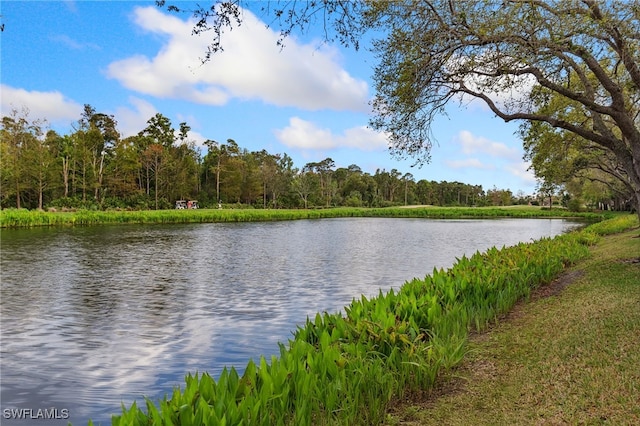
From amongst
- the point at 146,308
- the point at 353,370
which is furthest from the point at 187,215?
the point at 353,370

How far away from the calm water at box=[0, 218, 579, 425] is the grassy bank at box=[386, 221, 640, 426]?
3971 millimetres

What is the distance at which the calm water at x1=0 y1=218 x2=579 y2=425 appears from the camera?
24.3 ft

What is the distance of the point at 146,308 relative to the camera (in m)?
12.2

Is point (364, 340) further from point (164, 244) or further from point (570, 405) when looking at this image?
point (164, 244)

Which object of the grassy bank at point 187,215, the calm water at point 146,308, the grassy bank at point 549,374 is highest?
the grassy bank at point 187,215

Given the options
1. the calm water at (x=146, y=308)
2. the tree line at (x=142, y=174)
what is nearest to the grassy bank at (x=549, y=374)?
the calm water at (x=146, y=308)

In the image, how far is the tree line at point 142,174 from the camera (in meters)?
57.1

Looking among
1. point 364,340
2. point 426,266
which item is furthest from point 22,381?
point 426,266

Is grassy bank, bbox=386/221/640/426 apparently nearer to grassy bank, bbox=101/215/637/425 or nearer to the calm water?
grassy bank, bbox=101/215/637/425

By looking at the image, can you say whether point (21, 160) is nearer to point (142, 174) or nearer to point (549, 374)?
point (142, 174)

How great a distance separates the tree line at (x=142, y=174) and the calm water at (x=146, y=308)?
3614 centimetres

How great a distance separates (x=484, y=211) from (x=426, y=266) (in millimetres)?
73795

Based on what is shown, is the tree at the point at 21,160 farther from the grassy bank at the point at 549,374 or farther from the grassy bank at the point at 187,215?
the grassy bank at the point at 549,374

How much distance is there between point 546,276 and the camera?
38.4 ft
